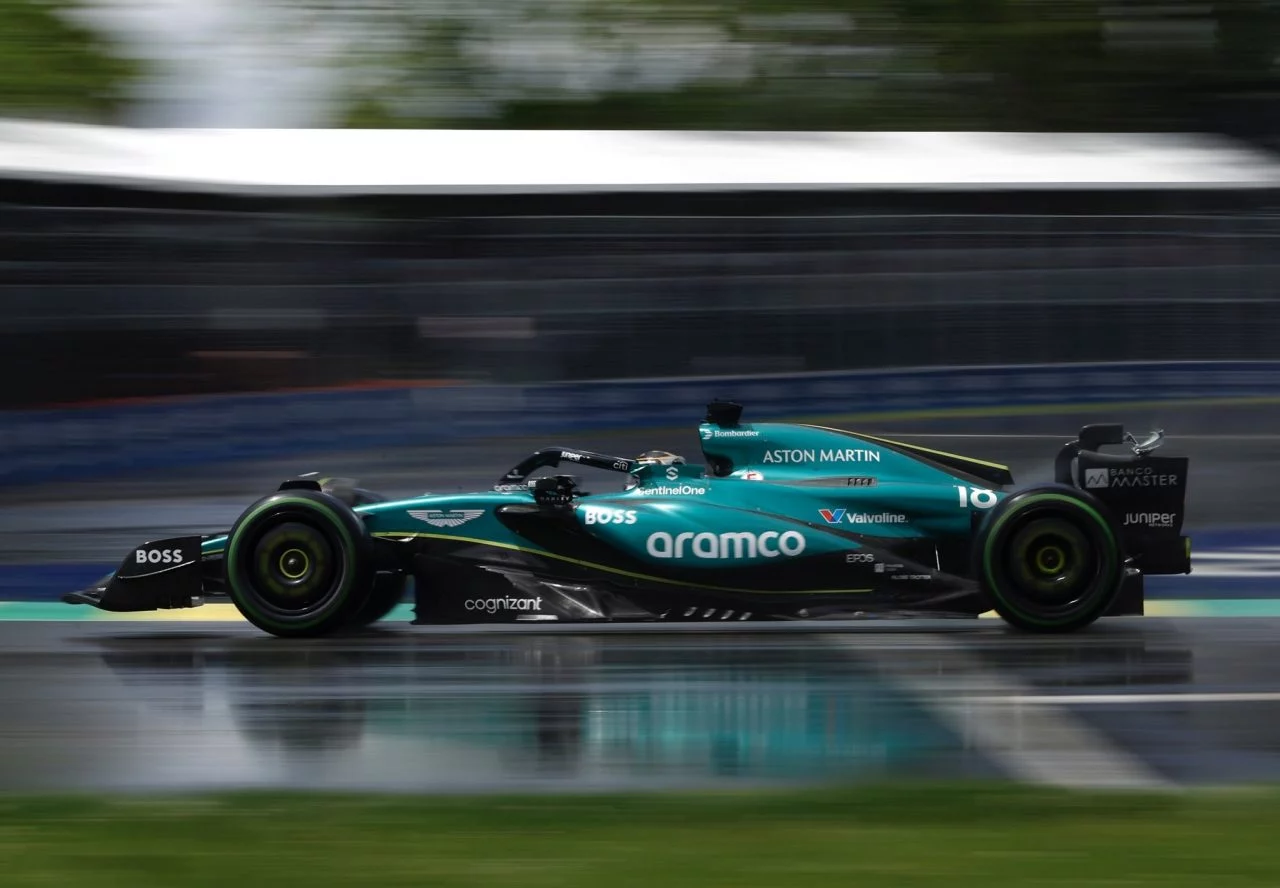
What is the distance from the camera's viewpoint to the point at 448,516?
6707mm

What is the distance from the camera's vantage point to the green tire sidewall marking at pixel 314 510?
6617 mm

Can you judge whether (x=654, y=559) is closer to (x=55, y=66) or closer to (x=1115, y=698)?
(x=1115, y=698)

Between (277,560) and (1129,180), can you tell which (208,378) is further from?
(1129,180)

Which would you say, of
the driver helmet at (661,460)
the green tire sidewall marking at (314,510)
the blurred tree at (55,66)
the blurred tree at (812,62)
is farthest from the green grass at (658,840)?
the blurred tree at (812,62)

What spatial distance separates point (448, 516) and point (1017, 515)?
236 cm

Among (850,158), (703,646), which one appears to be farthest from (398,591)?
(850,158)

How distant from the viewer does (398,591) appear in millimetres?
6992

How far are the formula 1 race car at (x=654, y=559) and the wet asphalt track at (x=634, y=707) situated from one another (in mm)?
165

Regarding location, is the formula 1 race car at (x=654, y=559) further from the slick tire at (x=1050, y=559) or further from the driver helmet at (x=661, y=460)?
the driver helmet at (x=661, y=460)

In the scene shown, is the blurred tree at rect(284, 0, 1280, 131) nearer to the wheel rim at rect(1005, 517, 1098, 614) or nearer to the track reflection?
the wheel rim at rect(1005, 517, 1098, 614)

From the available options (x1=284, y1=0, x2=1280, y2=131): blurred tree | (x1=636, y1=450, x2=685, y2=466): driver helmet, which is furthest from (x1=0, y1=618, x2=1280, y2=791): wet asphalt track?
(x1=284, y1=0, x2=1280, y2=131): blurred tree

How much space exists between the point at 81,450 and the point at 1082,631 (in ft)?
19.9

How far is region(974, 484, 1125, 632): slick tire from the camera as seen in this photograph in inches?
263

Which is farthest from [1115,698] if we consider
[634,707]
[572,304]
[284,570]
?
[572,304]
